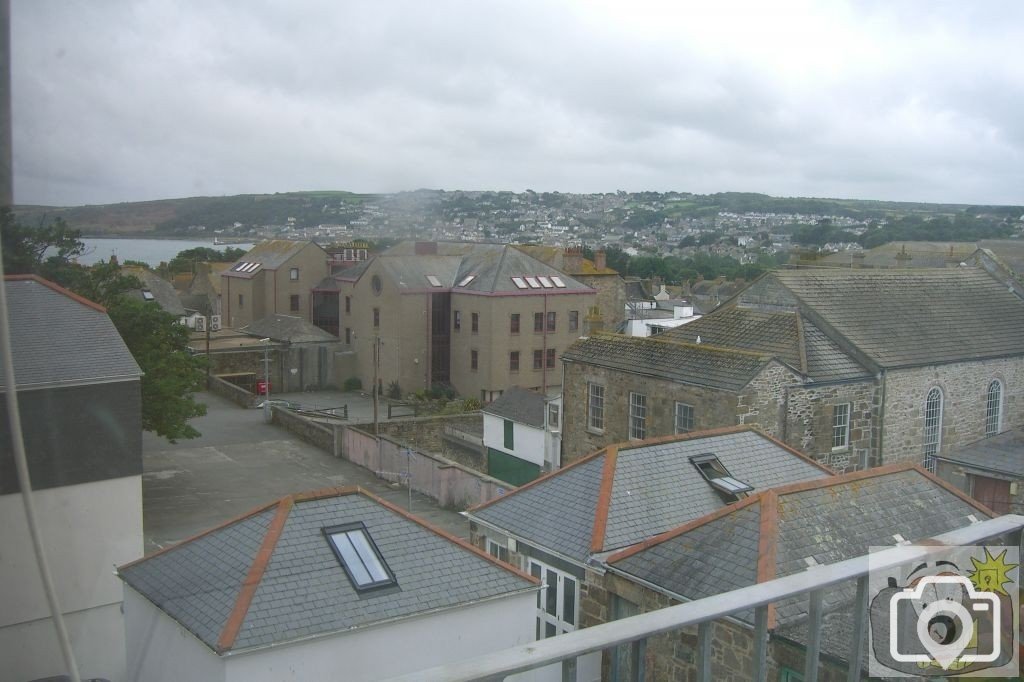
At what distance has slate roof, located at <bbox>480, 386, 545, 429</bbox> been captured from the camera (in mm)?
27594

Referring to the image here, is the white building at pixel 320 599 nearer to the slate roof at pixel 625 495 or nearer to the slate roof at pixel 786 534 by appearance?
the slate roof at pixel 625 495

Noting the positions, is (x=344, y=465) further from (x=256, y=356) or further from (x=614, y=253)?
(x=614, y=253)

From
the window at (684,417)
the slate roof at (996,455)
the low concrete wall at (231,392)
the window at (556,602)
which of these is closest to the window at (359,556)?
the window at (556,602)

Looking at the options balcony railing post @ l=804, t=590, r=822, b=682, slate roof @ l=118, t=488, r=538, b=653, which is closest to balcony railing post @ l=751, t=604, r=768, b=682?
balcony railing post @ l=804, t=590, r=822, b=682

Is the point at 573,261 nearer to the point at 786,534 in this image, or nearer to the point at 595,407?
the point at 595,407

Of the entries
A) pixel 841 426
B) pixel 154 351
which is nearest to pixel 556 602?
pixel 841 426

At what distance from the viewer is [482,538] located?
12859mm

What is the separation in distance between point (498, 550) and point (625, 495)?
1883mm

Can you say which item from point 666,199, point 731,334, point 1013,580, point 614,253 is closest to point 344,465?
point 731,334

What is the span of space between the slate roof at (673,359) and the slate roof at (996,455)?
5.78m

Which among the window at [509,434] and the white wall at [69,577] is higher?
the white wall at [69,577]

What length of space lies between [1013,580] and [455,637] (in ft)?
22.7

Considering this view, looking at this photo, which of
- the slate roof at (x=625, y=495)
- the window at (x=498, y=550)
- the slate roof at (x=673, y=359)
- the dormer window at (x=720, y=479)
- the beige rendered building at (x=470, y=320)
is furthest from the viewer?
the beige rendered building at (x=470, y=320)

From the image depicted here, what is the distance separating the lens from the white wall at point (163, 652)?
8570 millimetres
